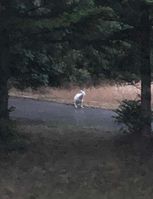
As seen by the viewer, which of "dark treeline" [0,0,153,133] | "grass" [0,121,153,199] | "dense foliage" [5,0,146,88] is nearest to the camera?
"grass" [0,121,153,199]

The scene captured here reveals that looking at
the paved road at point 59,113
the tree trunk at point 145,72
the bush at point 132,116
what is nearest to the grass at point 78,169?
the bush at point 132,116

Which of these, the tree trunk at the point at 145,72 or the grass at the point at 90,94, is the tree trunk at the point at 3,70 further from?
the grass at the point at 90,94

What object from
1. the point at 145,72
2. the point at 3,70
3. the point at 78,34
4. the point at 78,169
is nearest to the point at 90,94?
the point at 3,70

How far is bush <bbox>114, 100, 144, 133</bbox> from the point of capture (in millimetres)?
11391

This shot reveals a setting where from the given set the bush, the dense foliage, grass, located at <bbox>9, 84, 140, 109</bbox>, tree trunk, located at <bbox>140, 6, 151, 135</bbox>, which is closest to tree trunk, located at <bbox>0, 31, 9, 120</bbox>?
the dense foliage

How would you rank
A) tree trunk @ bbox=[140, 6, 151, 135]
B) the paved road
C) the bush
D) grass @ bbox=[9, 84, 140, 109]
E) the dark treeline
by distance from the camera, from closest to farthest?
the dark treeline
tree trunk @ bbox=[140, 6, 151, 135]
the bush
the paved road
grass @ bbox=[9, 84, 140, 109]

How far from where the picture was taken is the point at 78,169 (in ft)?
35.1

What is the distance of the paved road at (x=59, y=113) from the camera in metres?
18.9

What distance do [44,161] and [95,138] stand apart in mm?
1999

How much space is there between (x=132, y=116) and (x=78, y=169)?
1426mm

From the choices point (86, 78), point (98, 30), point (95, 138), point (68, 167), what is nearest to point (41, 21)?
point (98, 30)

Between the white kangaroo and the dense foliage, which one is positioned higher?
the dense foliage

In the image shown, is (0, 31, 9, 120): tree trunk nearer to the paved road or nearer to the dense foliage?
the dense foliage

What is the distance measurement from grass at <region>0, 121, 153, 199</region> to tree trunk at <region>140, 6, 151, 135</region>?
0.34 metres
